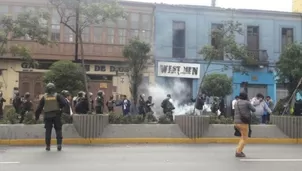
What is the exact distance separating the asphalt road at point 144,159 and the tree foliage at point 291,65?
1272 cm

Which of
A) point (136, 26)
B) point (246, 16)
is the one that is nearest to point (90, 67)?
point (136, 26)

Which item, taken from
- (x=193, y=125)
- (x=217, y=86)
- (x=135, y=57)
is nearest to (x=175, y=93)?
(x=217, y=86)

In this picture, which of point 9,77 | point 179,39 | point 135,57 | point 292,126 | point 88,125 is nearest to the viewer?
point 88,125

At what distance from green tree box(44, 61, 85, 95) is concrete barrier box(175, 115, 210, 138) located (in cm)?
761

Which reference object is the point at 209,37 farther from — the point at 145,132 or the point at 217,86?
the point at 145,132

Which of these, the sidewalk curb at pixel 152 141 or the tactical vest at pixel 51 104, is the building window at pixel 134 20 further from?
the tactical vest at pixel 51 104

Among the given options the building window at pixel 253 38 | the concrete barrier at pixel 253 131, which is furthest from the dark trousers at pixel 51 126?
the building window at pixel 253 38

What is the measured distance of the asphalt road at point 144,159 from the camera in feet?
27.3

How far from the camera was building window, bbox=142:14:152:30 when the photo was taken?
2681cm

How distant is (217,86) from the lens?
23.6 metres

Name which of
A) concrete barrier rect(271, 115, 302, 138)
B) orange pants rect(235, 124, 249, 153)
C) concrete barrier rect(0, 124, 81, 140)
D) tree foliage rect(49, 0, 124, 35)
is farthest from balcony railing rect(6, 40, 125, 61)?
orange pants rect(235, 124, 249, 153)

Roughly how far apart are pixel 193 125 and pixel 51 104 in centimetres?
492

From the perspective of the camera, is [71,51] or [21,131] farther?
[71,51]

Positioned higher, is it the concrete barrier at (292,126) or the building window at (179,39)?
the building window at (179,39)
